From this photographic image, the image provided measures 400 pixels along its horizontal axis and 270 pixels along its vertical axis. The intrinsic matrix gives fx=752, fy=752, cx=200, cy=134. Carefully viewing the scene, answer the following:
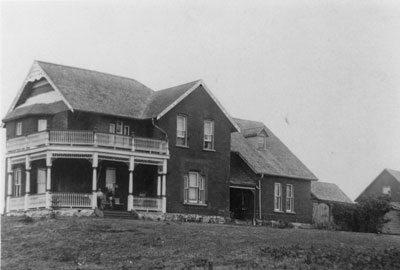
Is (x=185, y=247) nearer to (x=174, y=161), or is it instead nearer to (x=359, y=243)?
(x=359, y=243)

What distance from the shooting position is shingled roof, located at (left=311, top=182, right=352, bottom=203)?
60.8 m

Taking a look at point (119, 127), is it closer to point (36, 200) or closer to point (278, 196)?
point (36, 200)

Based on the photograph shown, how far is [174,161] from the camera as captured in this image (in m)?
43.4

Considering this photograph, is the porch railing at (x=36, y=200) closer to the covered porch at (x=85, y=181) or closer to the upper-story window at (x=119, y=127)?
the covered porch at (x=85, y=181)

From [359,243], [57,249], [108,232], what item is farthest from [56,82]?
[359,243]

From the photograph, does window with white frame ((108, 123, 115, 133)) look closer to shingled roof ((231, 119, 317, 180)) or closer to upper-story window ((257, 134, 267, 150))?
shingled roof ((231, 119, 317, 180))

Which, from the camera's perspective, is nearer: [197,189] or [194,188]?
[194,188]

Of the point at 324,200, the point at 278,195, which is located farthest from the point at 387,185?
the point at 278,195

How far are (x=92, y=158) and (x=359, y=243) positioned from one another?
567 inches

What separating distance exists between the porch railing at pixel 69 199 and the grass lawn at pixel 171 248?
279 centimetres

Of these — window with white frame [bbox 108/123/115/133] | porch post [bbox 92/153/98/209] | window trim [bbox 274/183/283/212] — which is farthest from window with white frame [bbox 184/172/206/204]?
window trim [bbox 274/183/283/212]

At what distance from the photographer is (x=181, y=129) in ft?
145

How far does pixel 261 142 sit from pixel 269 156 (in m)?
1.30

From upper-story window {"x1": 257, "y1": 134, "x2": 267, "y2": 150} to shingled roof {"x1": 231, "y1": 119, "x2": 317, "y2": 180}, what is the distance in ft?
1.16
